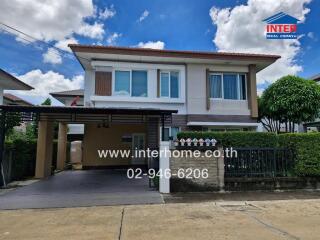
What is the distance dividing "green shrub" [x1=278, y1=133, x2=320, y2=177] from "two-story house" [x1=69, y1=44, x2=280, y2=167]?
15.7 feet

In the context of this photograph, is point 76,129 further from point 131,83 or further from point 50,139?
point 131,83

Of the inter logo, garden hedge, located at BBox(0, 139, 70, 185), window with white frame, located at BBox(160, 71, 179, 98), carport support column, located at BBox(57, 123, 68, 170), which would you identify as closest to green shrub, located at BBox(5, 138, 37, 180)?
garden hedge, located at BBox(0, 139, 70, 185)

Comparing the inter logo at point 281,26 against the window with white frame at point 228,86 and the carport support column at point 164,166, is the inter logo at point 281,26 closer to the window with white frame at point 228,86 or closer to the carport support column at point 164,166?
the window with white frame at point 228,86

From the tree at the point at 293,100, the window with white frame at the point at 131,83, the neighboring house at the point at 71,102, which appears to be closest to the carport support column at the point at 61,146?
the neighboring house at the point at 71,102

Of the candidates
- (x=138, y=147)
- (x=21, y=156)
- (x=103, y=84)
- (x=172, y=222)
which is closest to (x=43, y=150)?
(x=21, y=156)

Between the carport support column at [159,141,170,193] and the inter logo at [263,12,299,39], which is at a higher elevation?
the inter logo at [263,12,299,39]

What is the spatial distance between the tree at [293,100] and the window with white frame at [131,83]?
800cm

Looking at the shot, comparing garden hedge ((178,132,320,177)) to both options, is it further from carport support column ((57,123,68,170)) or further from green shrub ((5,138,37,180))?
carport support column ((57,123,68,170))

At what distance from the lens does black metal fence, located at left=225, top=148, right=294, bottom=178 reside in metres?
10.2

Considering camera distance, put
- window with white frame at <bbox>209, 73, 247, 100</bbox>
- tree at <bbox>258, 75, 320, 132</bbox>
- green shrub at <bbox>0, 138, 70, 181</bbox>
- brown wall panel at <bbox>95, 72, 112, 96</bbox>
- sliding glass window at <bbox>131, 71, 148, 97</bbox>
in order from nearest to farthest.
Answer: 1. green shrub at <bbox>0, 138, 70, 181</bbox>
2. brown wall panel at <bbox>95, 72, 112, 96</bbox>
3. sliding glass window at <bbox>131, 71, 148, 97</bbox>
4. window with white frame at <bbox>209, 73, 247, 100</bbox>
5. tree at <bbox>258, 75, 320, 132</bbox>

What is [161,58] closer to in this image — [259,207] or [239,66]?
[239,66]

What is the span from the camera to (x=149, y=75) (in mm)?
15211

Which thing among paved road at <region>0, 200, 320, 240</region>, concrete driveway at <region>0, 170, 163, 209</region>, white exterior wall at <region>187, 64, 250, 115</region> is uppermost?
white exterior wall at <region>187, 64, 250, 115</region>

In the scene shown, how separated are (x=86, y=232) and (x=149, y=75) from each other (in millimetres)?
10785
